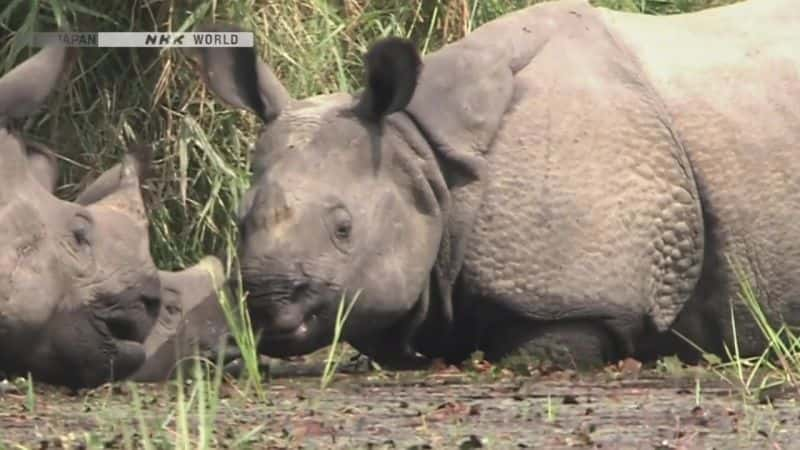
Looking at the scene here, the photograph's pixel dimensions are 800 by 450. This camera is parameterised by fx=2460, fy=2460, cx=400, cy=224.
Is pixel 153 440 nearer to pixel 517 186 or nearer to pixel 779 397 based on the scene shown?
pixel 779 397

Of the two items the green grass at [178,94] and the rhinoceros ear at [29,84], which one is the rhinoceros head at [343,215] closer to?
the rhinoceros ear at [29,84]

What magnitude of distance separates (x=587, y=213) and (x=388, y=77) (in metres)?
0.62

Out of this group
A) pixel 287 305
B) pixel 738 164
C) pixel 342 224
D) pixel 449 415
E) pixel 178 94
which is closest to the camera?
pixel 449 415

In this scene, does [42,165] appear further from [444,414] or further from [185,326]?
[444,414]

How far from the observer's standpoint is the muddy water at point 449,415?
4.32m

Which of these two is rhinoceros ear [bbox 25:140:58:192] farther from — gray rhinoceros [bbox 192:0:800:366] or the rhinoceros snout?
the rhinoceros snout

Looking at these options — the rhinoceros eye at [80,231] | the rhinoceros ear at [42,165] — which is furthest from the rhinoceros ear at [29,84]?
the rhinoceros eye at [80,231]

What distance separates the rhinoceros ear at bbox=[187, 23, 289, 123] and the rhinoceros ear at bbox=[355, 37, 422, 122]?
268 mm

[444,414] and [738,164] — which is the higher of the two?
[738,164]

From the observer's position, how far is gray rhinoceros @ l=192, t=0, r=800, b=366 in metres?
6.23

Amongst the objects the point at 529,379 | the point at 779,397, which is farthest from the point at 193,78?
the point at 779,397

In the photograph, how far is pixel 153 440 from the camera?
420cm

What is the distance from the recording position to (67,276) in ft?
20.1

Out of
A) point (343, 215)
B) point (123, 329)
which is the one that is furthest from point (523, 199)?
point (123, 329)
